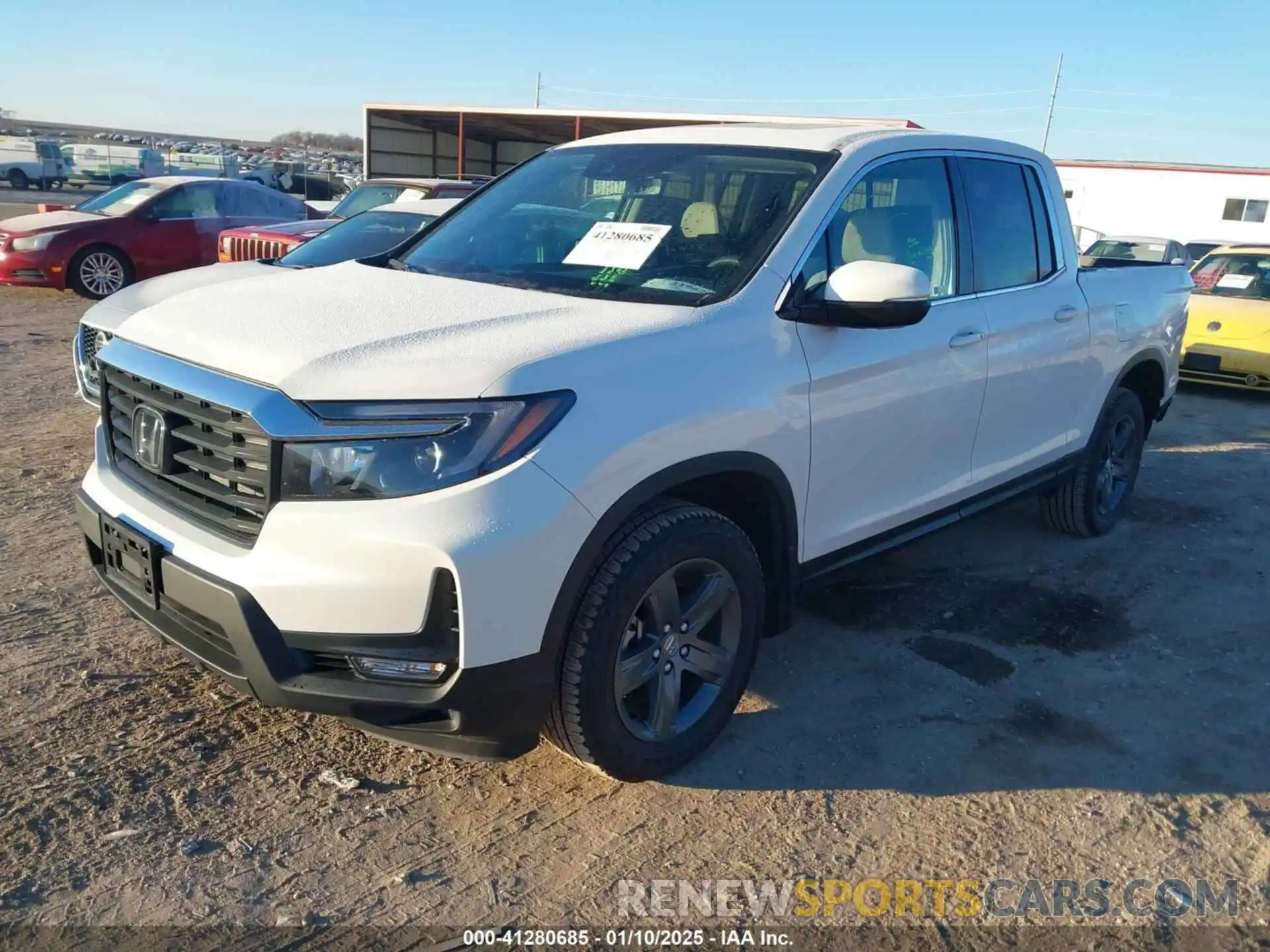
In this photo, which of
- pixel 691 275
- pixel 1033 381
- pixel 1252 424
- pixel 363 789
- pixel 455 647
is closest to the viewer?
pixel 455 647

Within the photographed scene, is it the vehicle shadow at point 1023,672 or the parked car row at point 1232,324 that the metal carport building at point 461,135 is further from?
the vehicle shadow at point 1023,672

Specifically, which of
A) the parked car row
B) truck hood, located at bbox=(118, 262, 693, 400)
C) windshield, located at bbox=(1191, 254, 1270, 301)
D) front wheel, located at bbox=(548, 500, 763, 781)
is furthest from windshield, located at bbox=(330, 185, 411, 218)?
front wheel, located at bbox=(548, 500, 763, 781)

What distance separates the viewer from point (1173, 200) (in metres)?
29.7

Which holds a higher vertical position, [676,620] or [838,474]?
[838,474]

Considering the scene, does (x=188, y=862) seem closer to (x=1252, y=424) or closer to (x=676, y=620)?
(x=676, y=620)

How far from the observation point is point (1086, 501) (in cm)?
542

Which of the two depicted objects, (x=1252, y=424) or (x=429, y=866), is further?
(x=1252, y=424)

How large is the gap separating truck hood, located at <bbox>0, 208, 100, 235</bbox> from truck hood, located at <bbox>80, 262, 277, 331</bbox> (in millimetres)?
6669

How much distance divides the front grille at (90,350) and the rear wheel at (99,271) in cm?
686

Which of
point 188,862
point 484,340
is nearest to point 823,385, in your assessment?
point 484,340

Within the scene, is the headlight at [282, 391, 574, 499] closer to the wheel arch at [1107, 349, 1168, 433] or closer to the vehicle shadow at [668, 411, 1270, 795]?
the vehicle shadow at [668, 411, 1270, 795]

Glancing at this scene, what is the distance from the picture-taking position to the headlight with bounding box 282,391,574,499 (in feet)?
8.10

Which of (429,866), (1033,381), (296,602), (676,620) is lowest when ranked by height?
(429,866)

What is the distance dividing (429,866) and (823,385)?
182 cm
